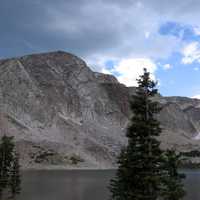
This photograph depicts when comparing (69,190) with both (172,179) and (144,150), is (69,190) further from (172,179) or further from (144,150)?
(144,150)

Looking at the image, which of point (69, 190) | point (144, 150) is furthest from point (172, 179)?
point (69, 190)

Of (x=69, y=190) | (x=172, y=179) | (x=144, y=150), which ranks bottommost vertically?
(x=69, y=190)

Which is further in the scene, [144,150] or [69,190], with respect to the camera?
[69,190]

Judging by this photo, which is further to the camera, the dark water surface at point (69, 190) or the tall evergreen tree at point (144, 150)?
the dark water surface at point (69, 190)

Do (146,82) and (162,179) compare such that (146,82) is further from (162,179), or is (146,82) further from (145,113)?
(162,179)

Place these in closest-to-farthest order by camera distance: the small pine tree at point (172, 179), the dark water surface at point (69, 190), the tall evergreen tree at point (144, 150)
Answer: the tall evergreen tree at point (144, 150)
the small pine tree at point (172, 179)
the dark water surface at point (69, 190)

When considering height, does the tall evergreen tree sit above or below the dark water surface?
above

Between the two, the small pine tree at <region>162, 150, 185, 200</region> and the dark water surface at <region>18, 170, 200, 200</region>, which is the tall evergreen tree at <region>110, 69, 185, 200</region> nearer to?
the small pine tree at <region>162, 150, 185, 200</region>

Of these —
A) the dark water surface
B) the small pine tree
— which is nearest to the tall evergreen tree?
the small pine tree

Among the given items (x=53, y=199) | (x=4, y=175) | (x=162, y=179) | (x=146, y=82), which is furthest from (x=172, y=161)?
(x=53, y=199)

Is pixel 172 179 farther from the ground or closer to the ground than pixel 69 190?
farther from the ground

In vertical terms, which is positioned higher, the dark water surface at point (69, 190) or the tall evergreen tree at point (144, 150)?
the tall evergreen tree at point (144, 150)

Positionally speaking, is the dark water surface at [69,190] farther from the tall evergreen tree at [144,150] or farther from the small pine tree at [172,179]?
the tall evergreen tree at [144,150]

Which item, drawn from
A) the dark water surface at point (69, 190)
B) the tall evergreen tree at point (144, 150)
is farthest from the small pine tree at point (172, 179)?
the dark water surface at point (69, 190)
